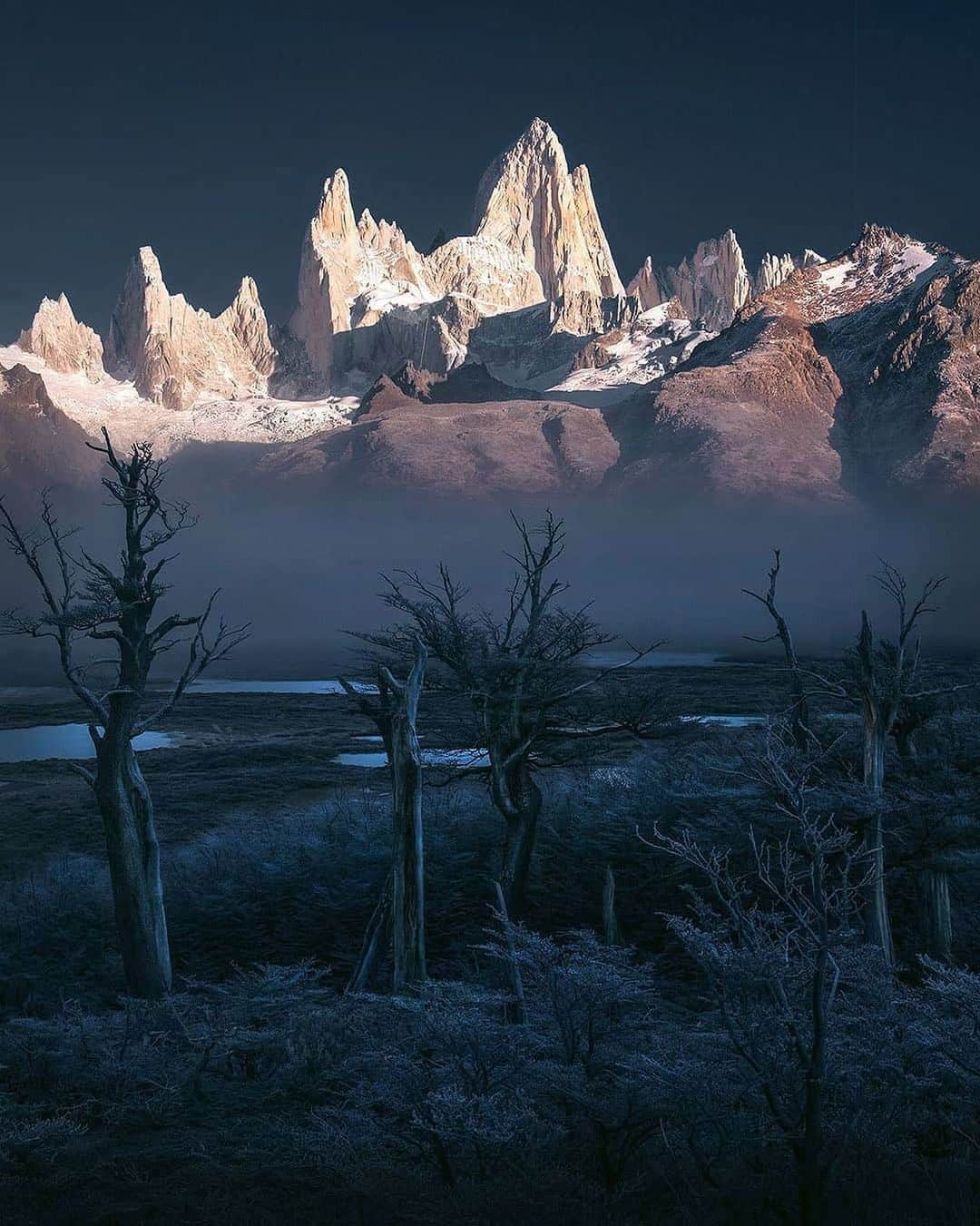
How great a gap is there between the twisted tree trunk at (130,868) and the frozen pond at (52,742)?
4104 cm

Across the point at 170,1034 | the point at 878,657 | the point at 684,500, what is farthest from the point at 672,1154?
the point at 684,500

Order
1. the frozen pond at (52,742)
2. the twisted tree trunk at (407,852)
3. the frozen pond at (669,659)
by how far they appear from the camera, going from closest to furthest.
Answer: the twisted tree trunk at (407,852)
the frozen pond at (52,742)
the frozen pond at (669,659)

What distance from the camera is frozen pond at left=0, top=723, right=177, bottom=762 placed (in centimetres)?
5775

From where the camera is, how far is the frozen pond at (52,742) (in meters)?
57.8

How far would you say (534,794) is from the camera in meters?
19.7

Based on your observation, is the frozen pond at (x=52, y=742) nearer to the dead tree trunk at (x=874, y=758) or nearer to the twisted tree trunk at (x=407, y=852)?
the twisted tree trunk at (x=407, y=852)

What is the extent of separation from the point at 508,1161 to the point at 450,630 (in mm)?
12129

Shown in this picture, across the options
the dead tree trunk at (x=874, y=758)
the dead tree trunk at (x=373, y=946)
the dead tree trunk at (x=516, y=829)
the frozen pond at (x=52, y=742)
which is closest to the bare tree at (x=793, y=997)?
the dead tree trunk at (x=874, y=758)

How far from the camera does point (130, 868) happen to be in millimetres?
16188

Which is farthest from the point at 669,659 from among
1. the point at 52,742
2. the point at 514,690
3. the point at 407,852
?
the point at 407,852

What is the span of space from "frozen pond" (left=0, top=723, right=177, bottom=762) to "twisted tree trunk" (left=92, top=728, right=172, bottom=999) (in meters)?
41.0

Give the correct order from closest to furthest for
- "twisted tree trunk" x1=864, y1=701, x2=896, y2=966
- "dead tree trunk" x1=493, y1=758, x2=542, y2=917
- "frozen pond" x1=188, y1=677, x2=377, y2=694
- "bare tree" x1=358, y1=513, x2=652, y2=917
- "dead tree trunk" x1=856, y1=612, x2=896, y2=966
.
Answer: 1. "twisted tree trunk" x1=864, y1=701, x2=896, y2=966
2. "dead tree trunk" x1=856, y1=612, x2=896, y2=966
3. "dead tree trunk" x1=493, y1=758, x2=542, y2=917
4. "bare tree" x1=358, y1=513, x2=652, y2=917
5. "frozen pond" x1=188, y1=677, x2=377, y2=694

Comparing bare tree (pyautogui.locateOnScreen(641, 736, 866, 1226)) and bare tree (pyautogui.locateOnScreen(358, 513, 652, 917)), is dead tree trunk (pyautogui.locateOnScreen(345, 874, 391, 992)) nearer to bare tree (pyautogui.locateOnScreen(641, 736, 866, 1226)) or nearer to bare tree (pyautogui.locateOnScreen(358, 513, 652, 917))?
bare tree (pyautogui.locateOnScreen(358, 513, 652, 917))

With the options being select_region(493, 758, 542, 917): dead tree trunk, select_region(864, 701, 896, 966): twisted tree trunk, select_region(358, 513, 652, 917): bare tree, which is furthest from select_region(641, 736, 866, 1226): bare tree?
select_region(358, 513, 652, 917): bare tree
